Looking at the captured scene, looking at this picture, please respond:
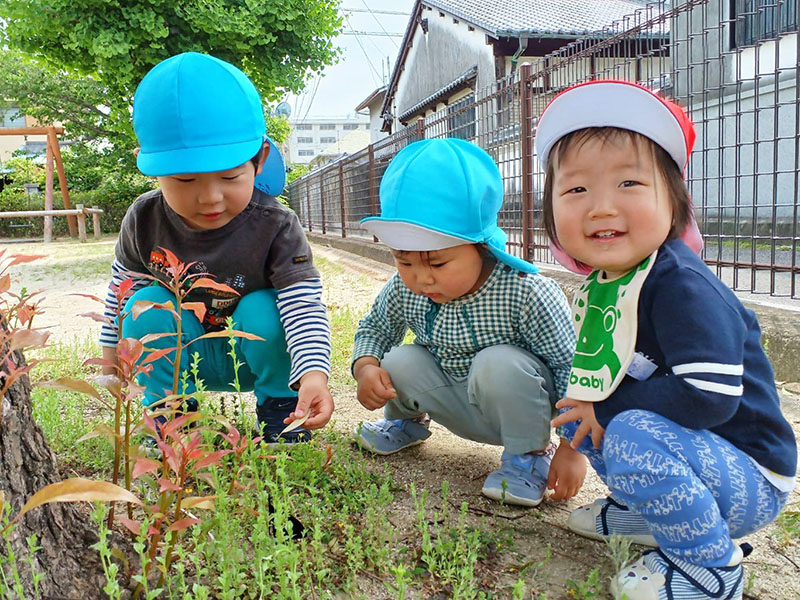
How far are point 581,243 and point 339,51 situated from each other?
10284mm

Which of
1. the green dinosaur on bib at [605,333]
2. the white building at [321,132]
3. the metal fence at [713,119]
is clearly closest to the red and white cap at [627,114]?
the green dinosaur on bib at [605,333]

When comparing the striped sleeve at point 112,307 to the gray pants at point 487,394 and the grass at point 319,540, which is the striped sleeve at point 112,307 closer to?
the grass at point 319,540

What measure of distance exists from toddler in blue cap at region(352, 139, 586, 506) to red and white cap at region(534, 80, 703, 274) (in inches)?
17.8

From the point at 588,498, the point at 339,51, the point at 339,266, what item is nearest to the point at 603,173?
the point at 588,498

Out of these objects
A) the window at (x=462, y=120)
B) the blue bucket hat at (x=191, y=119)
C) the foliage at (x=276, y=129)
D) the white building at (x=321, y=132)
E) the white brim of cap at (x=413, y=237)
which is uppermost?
the white building at (x=321, y=132)

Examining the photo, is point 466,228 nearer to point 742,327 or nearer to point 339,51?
point 742,327

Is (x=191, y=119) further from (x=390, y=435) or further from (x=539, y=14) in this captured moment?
(x=539, y=14)

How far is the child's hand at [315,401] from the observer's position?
5.68 feet

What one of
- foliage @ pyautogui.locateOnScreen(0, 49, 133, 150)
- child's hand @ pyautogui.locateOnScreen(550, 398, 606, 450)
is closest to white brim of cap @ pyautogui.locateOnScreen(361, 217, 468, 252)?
child's hand @ pyautogui.locateOnScreen(550, 398, 606, 450)

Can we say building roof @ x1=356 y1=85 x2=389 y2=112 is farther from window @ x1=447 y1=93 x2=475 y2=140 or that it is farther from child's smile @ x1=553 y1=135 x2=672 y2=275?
child's smile @ x1=553 y1=135 x2=672 y2=275

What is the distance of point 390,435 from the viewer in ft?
7.19

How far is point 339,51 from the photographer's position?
426 inches

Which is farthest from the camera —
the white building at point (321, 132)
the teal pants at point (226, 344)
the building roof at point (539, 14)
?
the white building at point (321, 132)

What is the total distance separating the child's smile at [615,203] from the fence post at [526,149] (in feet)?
14.0
